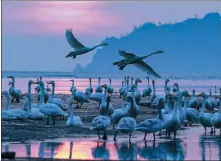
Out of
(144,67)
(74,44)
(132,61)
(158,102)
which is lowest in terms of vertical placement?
(158,102)

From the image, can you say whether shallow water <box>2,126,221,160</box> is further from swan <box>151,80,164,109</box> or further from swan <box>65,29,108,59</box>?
swan <box>65,29,108,59</box>

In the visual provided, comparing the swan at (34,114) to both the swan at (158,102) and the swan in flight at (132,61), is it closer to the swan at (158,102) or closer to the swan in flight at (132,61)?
the swan in flight at (132,61)

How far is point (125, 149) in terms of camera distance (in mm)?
17375

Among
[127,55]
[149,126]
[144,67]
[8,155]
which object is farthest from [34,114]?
[8,155]

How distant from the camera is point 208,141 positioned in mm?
19734

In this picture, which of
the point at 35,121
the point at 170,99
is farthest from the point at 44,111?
the point at 170,99

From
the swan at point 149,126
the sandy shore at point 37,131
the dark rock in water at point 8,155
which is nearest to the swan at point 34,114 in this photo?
the sandy shore at point 37,131

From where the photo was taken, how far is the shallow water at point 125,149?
1599 centimetres

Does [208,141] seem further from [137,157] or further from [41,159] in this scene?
[41,159]

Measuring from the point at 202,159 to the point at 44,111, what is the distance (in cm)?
946

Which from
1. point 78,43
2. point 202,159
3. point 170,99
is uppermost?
point 78,43

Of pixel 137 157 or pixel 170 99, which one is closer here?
pixel 137 157

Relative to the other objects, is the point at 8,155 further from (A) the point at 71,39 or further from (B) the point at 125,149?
(A) the point at 71,39

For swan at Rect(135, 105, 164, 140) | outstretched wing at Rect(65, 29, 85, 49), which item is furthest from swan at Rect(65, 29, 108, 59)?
swan at Rect(135, 105, 164, 140)
